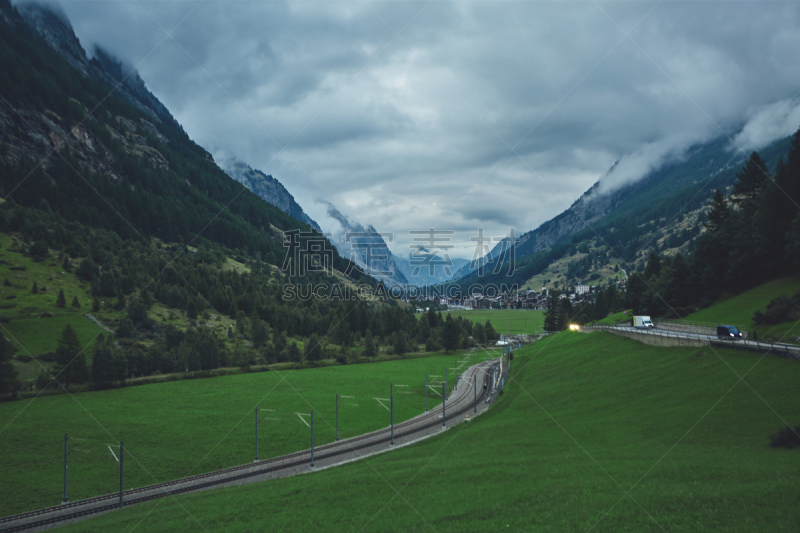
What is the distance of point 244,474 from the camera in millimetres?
41906

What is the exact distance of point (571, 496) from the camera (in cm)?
2022

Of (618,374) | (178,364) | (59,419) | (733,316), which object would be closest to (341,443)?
(618,374)

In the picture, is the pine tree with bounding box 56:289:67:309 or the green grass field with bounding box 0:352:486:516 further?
the pine tree with bounding box 56:289:67:309

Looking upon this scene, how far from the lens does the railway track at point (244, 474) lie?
34.0 meters

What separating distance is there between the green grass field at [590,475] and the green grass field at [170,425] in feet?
43.3

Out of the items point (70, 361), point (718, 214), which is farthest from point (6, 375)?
point (718, 214)

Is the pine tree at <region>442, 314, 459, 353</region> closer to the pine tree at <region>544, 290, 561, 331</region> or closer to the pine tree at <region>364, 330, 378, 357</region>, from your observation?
the pine tree at <region>364, 330, 378, 357</region>

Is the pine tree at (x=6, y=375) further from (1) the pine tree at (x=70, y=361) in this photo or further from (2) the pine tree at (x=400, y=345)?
Result: (2) the pine tree at (x=400, y=345)

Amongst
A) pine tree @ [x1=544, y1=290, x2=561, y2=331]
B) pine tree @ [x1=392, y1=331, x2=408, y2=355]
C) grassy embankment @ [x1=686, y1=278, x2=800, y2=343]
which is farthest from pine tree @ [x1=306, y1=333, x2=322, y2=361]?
grassy embankment @ [x1=686, y1=278, x2=800, y2=343]

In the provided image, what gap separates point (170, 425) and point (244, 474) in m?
26.5

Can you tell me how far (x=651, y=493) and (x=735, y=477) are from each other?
12.4 feet

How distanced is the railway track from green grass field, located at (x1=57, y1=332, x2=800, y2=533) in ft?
15.0

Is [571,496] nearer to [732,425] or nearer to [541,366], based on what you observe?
[732,425]

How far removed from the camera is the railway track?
112 ft
